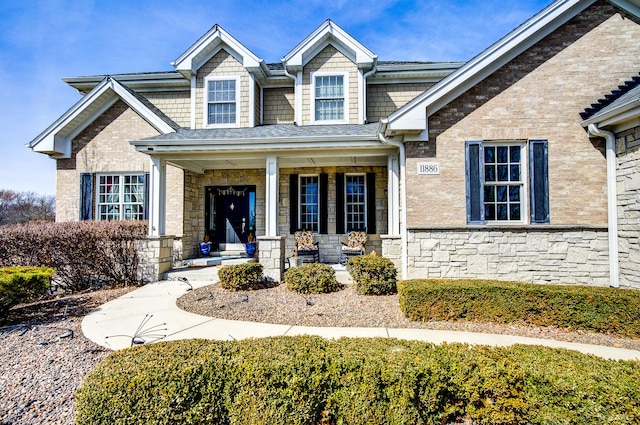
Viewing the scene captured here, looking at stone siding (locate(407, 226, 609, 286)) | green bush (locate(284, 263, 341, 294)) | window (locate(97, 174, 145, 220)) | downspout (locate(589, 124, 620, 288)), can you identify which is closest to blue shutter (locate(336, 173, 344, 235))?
green bush (locate(284, 263, 341, 294))

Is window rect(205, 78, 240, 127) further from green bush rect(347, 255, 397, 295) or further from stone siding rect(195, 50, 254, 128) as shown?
green bush rect(347, 255, 397, 295)

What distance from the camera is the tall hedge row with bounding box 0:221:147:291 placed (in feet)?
25.7

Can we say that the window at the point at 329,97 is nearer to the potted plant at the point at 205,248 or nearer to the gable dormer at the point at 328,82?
the gable dormer at the point at 328,82

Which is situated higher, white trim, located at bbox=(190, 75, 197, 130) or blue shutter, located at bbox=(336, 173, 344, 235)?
white trim, located at bbox=(190, 75, 197, 130)

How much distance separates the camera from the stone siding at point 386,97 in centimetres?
1143

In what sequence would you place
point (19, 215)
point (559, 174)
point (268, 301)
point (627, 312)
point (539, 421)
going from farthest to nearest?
1. point (19, 215)
2. point (559, 174)
3. point (268, 301)
4. point (627, 312)
5. point (539, 421)

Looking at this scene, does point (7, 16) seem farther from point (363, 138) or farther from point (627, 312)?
point (627, 312)

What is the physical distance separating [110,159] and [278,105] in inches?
236

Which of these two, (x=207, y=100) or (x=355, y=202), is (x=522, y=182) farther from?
(x=207, y=100)

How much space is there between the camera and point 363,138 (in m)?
8.40

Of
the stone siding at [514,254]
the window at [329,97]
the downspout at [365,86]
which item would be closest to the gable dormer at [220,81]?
the window at [329,97]

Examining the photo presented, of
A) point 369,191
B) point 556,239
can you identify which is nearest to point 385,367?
point 556,239

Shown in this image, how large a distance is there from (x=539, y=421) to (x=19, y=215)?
40165mm

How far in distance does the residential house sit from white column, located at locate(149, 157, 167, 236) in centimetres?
4
